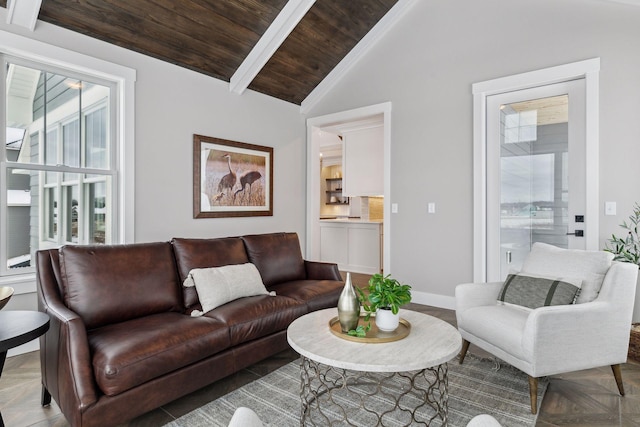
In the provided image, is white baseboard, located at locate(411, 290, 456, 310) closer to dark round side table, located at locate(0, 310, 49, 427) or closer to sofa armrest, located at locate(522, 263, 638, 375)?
sofa armrest, located at locate(522, 263, 638, 375)

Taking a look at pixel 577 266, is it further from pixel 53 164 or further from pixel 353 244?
pixel 353 244

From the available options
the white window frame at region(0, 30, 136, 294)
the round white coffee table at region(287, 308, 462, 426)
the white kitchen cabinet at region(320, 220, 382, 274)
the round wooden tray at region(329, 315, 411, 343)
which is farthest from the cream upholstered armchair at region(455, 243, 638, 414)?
the white kitchen cabinet at region(320, 220, 382, 274)

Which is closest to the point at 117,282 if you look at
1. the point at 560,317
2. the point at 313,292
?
the point at 313,292

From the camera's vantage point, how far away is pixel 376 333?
6.41 ft

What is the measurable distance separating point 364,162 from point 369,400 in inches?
172

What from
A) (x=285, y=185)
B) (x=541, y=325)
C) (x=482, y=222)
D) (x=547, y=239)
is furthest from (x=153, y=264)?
(x=547, y=239)

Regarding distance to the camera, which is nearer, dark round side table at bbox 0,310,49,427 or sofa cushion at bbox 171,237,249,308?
dark round side table at bbox 0,310,49,427

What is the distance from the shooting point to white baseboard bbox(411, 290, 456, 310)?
4156 mm

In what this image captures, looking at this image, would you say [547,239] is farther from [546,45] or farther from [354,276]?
[354,276]

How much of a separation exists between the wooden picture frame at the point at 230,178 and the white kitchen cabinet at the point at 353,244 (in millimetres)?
2227

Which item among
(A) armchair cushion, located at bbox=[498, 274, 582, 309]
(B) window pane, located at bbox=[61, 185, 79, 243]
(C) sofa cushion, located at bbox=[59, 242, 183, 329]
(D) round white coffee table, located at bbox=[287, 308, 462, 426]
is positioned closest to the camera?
(D) round white coffee table, located at bbox=[287, 308, 462, 426]

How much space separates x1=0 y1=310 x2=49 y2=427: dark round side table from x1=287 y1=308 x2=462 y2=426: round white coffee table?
3.62 ft

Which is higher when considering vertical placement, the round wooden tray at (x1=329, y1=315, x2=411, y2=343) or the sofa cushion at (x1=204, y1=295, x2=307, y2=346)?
the round wooden tray at (x1=329, y1=315, x2=411, y2=343)

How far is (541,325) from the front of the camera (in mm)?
2025
